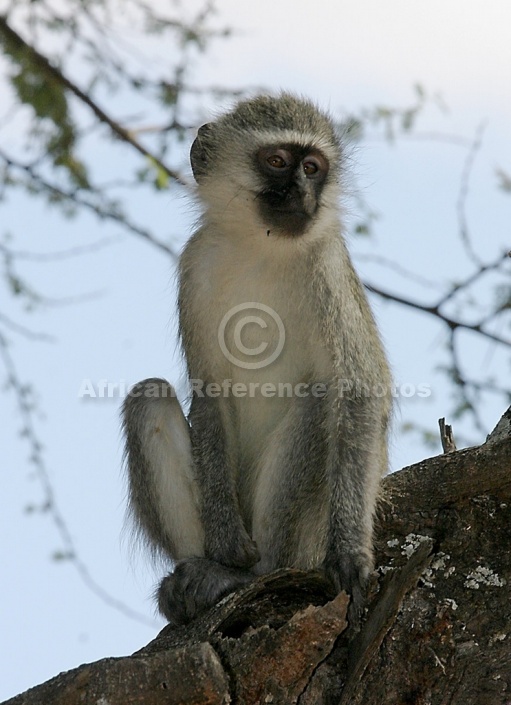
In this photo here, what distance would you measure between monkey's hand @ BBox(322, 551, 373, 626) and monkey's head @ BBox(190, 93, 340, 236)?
5.69 ft

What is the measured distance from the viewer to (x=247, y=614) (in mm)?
3691

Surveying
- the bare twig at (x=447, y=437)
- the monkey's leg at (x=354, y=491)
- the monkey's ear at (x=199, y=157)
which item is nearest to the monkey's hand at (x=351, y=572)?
the monkey's leg at (x=354, y=491)

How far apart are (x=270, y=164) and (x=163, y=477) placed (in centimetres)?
178

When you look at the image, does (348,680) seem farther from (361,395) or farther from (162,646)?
(361,395)

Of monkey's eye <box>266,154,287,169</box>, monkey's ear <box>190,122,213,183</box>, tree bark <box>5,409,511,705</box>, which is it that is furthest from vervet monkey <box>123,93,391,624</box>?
tree bark <box>5,409,511,705</box>

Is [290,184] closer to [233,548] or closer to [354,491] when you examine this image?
[354,491]

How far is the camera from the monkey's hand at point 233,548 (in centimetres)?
461

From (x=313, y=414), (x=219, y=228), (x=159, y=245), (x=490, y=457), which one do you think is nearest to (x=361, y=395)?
(x=313, y=414)

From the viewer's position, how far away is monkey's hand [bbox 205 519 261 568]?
181 inches

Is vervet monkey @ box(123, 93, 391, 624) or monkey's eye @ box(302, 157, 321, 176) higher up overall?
monkey's eye @ box(302, 157, 321, 176)

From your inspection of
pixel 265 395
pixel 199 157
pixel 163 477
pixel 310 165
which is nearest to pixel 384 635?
pixel 163 477

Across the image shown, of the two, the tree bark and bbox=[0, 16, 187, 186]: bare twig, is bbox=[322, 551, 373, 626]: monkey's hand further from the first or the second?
bbox=[0, 16, 187, 186]: bare twig

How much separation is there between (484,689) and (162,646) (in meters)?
1.26

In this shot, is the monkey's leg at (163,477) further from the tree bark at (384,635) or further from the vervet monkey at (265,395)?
the tree bark at (384,635)
